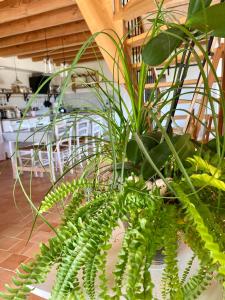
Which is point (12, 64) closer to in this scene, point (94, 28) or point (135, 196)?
point (94, 28)

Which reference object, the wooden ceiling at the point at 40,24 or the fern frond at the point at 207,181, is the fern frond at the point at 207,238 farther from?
the wooden ceiling at the point at 40,24

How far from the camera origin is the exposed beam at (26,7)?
302 cm

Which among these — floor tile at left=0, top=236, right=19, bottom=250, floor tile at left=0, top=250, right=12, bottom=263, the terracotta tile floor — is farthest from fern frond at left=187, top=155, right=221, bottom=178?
floor tile at left=0, top=236, right=19, bottom=250

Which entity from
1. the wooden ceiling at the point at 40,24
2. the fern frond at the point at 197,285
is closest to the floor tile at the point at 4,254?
the wooden ceiling at the point at 40,24

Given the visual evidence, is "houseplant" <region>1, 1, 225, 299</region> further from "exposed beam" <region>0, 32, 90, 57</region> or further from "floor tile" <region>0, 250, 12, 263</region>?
"exposed beam" <region>0, 32, 90, 57</region>

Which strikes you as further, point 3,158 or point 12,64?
point 12,64

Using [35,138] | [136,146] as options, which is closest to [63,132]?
[136,146]

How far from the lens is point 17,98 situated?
6.97 meters

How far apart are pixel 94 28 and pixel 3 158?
15.4 ft

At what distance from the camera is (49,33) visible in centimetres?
443

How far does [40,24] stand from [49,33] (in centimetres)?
70

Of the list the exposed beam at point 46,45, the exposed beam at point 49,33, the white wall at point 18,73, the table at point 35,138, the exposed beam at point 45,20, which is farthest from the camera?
the white wall at point 18,73

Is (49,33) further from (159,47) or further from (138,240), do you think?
(138,240)

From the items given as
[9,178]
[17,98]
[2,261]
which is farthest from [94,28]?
[17,98]
